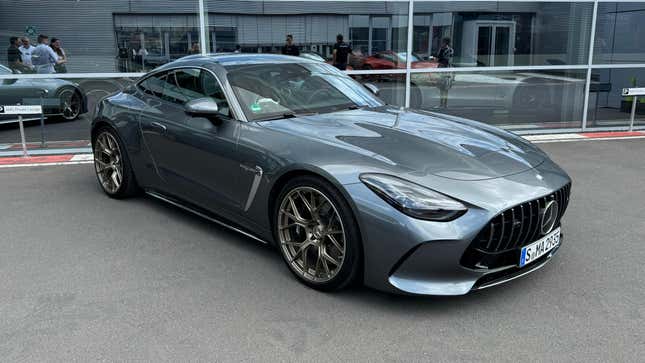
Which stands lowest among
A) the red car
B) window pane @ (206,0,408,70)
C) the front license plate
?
the front license plate

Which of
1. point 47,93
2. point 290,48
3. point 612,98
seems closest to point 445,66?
point 290,48

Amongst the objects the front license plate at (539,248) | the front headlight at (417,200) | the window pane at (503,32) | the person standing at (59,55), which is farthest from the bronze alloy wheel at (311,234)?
the window pane at (503,32)

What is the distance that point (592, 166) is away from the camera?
7195 mm

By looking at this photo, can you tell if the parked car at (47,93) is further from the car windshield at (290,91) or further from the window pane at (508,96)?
the window pane at (508,96)

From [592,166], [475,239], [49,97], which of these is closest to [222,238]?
[475,239]

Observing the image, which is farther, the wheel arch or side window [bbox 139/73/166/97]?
side window [bbox 139/73/166/97]

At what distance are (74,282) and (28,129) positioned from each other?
6511 mm

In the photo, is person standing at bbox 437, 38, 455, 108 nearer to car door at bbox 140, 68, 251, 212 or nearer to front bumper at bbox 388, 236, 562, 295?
car door at bbox 140, 68, 251, 212

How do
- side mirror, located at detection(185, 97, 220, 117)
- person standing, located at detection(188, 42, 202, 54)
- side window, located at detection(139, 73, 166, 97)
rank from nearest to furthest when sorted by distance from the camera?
1. side mirror, located at detection(185, 97, 220, 117)
2. side window, located at detection(139, 73, 166, 97)
3. person standing, located at detection(188, 42, 202, 54)

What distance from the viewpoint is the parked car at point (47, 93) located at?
28.2ft

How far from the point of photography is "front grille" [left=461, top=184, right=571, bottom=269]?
10.2 ft

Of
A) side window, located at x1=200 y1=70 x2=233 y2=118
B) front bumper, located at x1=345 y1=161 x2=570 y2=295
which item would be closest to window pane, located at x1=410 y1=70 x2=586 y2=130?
side window, located at x1=200 y1=70 x2=233 y2=118

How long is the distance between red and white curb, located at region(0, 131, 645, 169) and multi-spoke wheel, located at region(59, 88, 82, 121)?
0.89 m

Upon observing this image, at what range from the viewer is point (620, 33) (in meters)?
10.4
